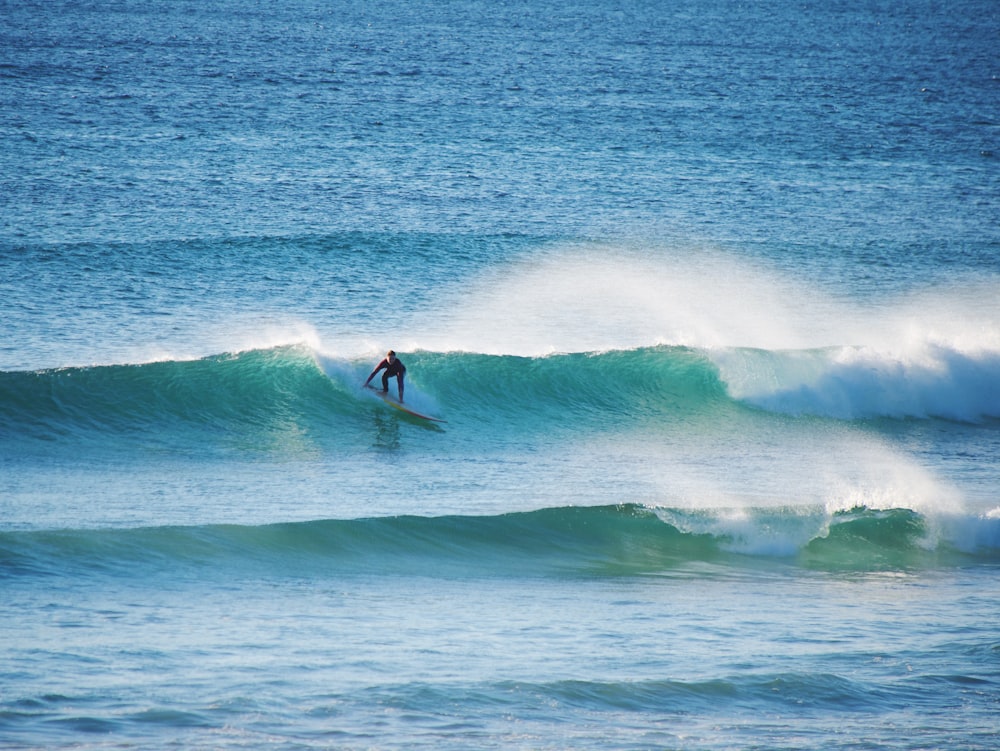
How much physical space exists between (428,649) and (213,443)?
700 cm

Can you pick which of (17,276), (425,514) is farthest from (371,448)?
(17,276)

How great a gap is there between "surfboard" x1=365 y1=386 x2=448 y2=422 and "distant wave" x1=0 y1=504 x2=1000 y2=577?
4.33m

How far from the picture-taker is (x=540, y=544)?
35.2 ft

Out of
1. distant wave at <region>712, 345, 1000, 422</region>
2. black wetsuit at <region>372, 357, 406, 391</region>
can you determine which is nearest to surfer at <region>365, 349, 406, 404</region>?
black wetsuit at <region>372, 357, 406, 391</region>

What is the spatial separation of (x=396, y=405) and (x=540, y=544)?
5180 mm

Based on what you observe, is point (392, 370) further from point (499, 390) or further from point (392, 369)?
point (499, 390)

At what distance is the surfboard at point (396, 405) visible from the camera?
15195 mm

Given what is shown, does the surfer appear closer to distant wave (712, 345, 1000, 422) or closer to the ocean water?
the ocean water

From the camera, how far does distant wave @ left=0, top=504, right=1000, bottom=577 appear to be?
9.68 meters

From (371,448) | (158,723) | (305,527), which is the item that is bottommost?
(158,723)

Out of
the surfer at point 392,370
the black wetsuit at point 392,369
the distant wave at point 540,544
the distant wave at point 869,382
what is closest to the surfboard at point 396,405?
the surfer at point 392,370

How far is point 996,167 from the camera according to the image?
37875 mm

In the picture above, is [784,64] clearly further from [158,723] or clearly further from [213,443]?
[158,723]

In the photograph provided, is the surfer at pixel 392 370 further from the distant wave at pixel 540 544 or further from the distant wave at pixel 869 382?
the distant wave at pixel 869 382
